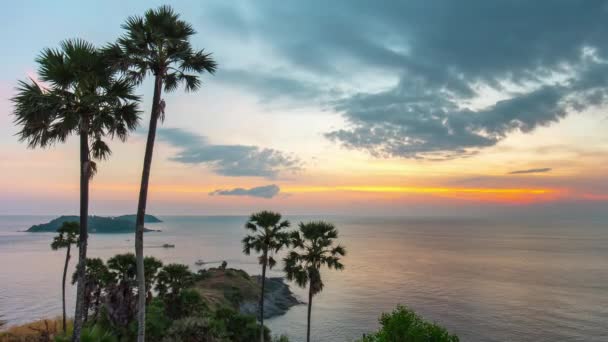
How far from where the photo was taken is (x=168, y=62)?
1712cm

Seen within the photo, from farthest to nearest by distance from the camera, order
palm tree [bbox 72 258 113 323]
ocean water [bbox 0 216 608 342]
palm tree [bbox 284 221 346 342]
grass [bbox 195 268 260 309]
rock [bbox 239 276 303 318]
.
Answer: rock [bbox 239 276 303 318] < grass [bbox 195 268 260 309] < ocean water [bbox 0 216 608 342] < palm tree [bbox 72 258 113 323] < palm tree [bbox 284 221 346 342]

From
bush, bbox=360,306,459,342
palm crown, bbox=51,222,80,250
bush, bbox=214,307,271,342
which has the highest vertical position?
palm crown, bbox=51,222,80,250

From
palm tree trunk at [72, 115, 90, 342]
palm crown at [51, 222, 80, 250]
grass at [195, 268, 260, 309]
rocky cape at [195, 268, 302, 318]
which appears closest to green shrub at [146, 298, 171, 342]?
palm crown at [51, 222, 80, 250]

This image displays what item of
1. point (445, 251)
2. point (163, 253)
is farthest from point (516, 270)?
point (163, 253)

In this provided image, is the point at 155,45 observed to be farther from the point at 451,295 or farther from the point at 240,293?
the point at 451,295

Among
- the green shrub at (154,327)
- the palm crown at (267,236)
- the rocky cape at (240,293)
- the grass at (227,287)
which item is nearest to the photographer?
the green shrub at (154,327)

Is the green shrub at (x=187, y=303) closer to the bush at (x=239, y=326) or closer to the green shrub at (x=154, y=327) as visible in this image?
the bush at (x=239, y=326)

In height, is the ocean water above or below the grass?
below

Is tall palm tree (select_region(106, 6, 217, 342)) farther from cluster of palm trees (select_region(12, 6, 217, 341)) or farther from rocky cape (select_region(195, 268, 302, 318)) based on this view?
rocky cape (select_region(195, 268, 302, 318))

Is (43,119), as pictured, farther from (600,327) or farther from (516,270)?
(516,270)

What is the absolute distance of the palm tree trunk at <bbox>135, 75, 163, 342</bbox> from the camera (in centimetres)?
1534

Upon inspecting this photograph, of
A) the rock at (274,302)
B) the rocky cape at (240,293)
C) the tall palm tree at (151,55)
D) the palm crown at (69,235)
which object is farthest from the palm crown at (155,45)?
the rock at (274,302)

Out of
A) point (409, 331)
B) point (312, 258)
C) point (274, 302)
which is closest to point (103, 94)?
point (409, 331)

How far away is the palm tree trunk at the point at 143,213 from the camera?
15336 mm
